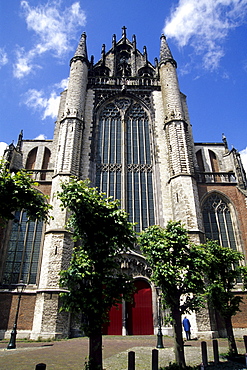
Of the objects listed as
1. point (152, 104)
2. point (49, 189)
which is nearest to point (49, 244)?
point (49, 189)

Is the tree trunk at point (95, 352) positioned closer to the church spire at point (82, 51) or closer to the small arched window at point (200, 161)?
the small arched window at point (200, 161)

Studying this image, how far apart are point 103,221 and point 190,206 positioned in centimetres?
1028

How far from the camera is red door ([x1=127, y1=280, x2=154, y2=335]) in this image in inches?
607

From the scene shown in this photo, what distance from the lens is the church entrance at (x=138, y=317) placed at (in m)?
15.4

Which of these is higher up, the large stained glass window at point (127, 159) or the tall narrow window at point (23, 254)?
the large stained glass window at point (127, 159)

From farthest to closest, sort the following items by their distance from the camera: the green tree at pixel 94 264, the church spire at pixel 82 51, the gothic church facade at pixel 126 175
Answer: the church spire at pixel 82 51, the gothic church facade at pixel 126 175, the green tree at pixel 94 264

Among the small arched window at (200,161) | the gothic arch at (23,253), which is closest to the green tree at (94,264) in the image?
the gothic arch at (23,253)

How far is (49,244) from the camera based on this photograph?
1549 centimetres

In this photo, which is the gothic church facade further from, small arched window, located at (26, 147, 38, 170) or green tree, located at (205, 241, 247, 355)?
green tree, located at (205, 241, 247, 355)

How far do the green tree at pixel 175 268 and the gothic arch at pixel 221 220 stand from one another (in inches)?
367

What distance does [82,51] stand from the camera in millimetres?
25281

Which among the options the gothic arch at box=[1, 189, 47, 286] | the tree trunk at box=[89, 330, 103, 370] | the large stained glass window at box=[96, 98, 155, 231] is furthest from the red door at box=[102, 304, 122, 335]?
the tree trunk at box=[89, 330, 103, 370]

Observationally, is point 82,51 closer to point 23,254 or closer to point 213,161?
point 213,161

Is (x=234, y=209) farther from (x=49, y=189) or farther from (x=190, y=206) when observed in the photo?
(x=49, y=189)
